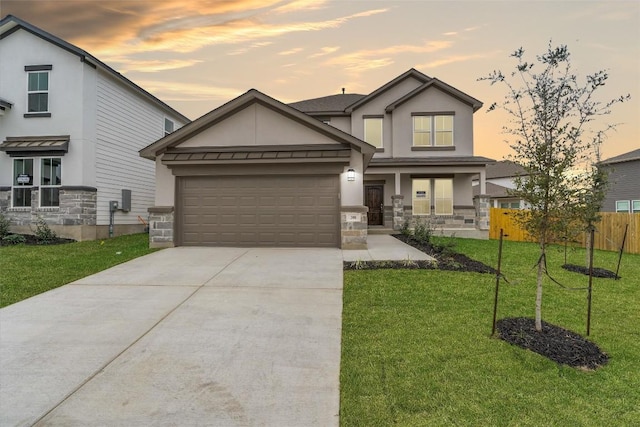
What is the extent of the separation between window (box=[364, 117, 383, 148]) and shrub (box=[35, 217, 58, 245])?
A: 550 inches

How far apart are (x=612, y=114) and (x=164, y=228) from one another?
11.1 m

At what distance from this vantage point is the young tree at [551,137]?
434cm

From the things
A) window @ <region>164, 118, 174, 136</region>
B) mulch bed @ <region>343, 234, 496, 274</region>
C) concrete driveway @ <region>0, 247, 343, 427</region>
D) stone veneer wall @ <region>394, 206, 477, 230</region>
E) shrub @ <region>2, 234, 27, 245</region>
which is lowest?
concrete driveway @ <region>0, 247, 343, 427</region>

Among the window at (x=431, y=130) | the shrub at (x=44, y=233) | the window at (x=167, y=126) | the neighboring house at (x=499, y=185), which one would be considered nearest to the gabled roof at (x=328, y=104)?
the window at (x=431, y=130)

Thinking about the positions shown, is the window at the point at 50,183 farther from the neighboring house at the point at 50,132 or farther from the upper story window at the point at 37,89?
the upper story window at the point at 37,89

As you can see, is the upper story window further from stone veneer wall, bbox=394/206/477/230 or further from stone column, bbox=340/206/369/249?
stone veneer wall, bbox=394/206/477/230

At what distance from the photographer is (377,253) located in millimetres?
10016

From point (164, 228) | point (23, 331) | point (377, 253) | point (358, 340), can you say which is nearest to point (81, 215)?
point (164, 228)

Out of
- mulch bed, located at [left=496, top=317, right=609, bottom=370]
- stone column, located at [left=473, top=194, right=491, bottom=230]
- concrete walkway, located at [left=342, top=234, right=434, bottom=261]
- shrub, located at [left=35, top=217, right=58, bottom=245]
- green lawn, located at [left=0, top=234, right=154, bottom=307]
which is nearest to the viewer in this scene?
mulch bed, located at [left=496, top=317, right=609, bottom=370]

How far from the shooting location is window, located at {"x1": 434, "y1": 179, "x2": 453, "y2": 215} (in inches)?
688

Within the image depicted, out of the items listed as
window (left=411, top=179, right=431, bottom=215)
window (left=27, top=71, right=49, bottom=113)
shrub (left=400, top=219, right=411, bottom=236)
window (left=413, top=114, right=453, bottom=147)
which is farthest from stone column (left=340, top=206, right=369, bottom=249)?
window (left=27, top=71, right=49, bottom=113)

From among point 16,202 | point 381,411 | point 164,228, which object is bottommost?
point 381,411

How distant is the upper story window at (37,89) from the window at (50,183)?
1.98m

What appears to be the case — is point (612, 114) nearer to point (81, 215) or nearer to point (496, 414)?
point (496, 414)
